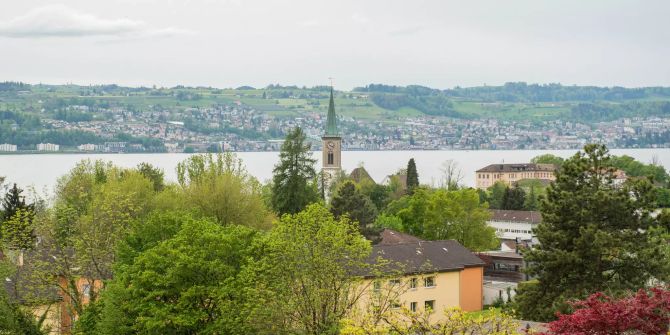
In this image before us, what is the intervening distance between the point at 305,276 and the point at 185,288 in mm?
3929

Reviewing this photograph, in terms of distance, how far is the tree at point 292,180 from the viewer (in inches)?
2331

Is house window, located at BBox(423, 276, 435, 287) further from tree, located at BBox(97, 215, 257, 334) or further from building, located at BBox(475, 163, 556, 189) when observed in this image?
building, located at BBox(475, 163, 556, 189)

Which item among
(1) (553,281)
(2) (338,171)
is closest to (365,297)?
(1) (553,281)

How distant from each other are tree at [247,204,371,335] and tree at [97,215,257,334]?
942 millimetres

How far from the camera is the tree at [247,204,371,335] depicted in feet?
81.0

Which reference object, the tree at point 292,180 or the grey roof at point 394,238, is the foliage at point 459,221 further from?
the tree at point 292,180

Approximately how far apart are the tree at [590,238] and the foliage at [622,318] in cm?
1294

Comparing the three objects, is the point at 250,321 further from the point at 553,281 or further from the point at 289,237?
the point at 553,281

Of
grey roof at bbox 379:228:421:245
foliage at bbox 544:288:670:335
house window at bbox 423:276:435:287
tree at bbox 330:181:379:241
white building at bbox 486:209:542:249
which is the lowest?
white building at bbox 486:209:542:249

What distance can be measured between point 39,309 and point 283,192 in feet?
89.0

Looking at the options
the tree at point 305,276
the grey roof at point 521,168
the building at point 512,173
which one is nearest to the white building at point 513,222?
the tree at point 305,276

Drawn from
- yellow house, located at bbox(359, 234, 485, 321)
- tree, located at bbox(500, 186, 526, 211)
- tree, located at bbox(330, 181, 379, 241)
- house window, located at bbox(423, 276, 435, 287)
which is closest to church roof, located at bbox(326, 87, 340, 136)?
tree, located at bbox(500, 186, 526, 211)

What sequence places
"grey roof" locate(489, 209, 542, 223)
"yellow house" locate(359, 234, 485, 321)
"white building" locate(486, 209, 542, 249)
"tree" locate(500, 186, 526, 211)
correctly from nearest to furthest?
1. "yellow house" locate(359, 234, 485, 321)
2. "white building" locate(486, 209, 542, 249)
3. "grey roof" locate(489, 209, 542, 223)
4. "tree" locate(500, 186, 526, 211)

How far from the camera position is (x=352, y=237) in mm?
27000
